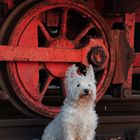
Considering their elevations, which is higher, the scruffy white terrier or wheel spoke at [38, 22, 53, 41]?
wheel spoke at [38, 22, 53, 41]

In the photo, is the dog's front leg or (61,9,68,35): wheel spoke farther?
(61,9,68,35): wheel spoke

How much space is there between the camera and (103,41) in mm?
4996

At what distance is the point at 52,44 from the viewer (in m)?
4.84

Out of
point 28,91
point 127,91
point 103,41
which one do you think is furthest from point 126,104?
point 28,91

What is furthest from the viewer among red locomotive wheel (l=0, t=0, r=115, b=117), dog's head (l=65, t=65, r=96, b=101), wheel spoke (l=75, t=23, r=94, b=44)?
wheel spoke (l=75, t=23, r=94, b=44)

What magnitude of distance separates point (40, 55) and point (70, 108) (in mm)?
715

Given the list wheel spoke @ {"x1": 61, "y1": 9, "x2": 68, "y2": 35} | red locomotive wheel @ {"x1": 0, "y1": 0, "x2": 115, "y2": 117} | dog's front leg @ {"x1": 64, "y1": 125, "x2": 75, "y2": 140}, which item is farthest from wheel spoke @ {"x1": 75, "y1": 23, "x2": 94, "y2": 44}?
dog's front leg @ {"x1": 64, "y1": 125, "x2": 75, "y2": 140}

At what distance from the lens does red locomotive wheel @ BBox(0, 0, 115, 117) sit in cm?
471

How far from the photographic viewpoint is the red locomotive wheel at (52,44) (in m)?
4.71

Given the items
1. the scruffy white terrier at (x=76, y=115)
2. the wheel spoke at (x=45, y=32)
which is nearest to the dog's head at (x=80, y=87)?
the scruffy white terrier at (x=76, y=115)

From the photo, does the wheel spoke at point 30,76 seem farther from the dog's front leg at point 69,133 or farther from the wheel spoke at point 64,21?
the dog's front leg at point 69,133

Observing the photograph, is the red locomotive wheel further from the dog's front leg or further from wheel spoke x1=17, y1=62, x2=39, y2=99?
the dog's front leg

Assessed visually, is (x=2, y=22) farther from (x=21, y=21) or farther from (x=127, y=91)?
(x=127, y=91)

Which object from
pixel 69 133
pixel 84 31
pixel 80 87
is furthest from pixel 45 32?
pixel 69 133
